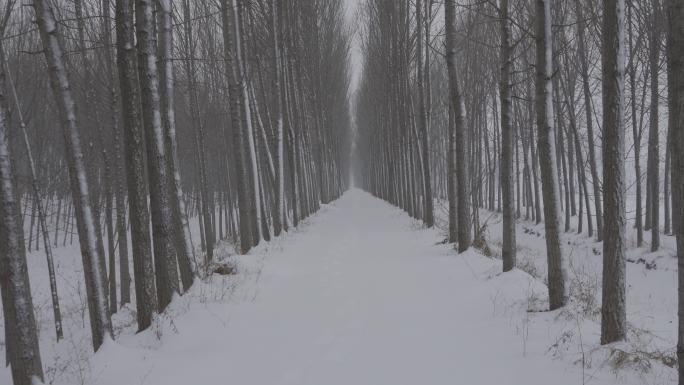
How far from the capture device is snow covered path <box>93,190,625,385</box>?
154 inches

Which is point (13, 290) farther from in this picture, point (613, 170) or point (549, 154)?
point (549, 154)

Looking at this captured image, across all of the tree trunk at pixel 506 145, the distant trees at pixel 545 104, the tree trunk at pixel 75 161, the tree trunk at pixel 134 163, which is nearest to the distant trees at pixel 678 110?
the distant trees at pixel 545 104

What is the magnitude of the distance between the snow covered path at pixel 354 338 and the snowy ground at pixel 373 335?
17 millimetres

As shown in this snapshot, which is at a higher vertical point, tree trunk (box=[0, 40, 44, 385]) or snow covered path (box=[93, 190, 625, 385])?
tree trunk (box=[0, 40, 44, 385])

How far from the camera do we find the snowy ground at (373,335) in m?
3.87

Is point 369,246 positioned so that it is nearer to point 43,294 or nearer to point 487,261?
point 487,261

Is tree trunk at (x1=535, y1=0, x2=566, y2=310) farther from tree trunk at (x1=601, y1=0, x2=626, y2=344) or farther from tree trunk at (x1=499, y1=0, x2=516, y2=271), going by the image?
tree trunk at (x1=499, y1=0, x2=516, y2=271)

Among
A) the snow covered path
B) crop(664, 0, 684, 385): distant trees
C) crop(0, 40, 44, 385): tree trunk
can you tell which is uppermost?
crop(664, 0, 684, 385): distant trees

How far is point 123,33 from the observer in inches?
201

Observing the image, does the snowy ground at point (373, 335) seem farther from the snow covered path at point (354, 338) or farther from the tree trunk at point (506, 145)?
the tree trunk at point (506, 145)

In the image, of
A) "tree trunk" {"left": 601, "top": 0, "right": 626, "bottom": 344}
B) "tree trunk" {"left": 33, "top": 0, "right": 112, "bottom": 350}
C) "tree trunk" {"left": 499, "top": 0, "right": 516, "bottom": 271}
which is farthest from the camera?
"tree trunk" {"left": 499, "top": 0, "right": 516, "bottom": 271}

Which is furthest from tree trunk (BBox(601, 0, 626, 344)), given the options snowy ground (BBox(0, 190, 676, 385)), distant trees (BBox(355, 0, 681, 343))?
snowy ground (BBox(0, 190, 676, 385))

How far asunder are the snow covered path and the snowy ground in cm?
2

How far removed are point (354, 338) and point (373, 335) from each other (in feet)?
0.75
